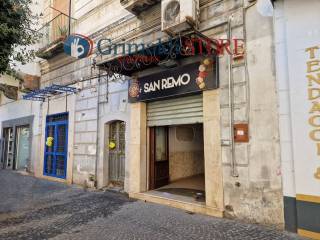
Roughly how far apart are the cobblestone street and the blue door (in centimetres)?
264

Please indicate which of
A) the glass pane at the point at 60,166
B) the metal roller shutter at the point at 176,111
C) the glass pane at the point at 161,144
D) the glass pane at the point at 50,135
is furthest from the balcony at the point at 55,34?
the glass pane at the point at 161,144

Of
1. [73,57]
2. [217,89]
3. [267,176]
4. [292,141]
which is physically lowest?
[267,176]

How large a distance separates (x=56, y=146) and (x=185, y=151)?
5214 millimetres

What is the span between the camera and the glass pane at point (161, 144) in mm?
7434

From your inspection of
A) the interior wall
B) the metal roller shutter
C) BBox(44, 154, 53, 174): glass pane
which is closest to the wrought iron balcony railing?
BBox(44, 154, 53, 174): glass pane

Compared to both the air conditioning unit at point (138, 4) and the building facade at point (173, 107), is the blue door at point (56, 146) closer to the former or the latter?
the building facade at point (173, 107)

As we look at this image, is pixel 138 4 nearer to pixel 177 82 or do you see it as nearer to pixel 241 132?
pixel 177 82

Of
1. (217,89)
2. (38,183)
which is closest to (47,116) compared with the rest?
(38,183)

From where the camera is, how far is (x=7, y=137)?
14188 millimetres

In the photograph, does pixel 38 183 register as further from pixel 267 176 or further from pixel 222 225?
pixel 267 176

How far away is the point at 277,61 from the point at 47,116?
31.1 feet

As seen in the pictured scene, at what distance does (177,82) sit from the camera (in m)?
5.96

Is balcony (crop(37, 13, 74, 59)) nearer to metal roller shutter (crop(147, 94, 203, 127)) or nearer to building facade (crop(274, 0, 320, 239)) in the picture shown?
metal roller shutter (crop(147, 94, 203, 127))

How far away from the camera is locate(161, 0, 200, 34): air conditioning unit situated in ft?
17.6
